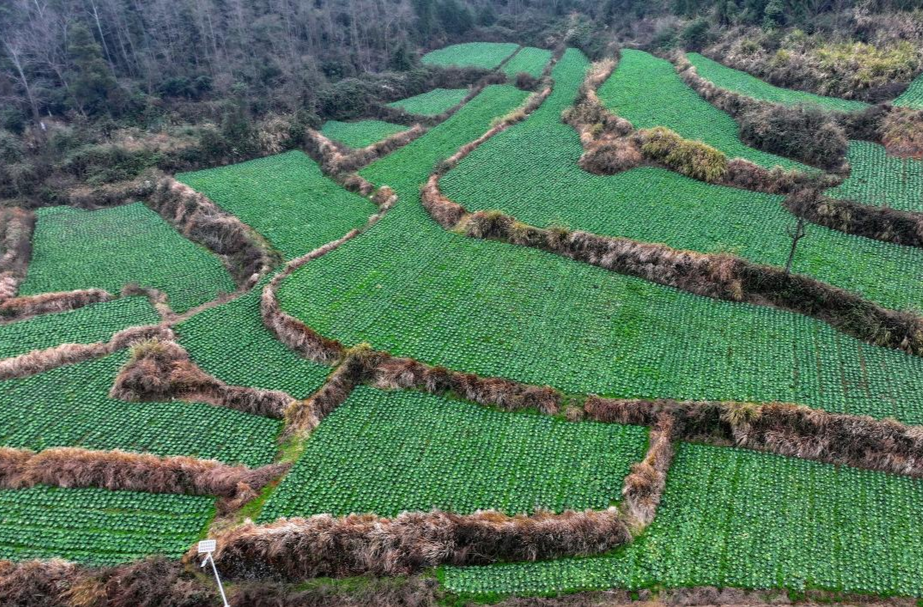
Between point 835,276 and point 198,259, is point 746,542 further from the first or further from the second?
point 198,259

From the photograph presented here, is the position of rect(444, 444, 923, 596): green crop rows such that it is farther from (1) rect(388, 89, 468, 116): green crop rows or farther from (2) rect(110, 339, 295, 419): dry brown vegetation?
(1) rect(388, 89, 468, 116): green crop rows

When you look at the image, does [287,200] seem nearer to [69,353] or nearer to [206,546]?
[69,353]

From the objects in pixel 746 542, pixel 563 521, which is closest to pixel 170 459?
pixel 563 521

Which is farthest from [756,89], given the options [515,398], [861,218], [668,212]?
[515,398]

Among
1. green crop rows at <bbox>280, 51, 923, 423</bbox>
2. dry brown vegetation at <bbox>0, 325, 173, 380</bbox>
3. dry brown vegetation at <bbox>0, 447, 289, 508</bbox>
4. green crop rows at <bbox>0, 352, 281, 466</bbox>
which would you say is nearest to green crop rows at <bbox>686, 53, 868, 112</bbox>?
green crop rows at <bbox>280, 51, 923, 423</bbox>

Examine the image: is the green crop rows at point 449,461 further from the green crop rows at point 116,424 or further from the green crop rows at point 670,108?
the green crop rows at point 670,108
